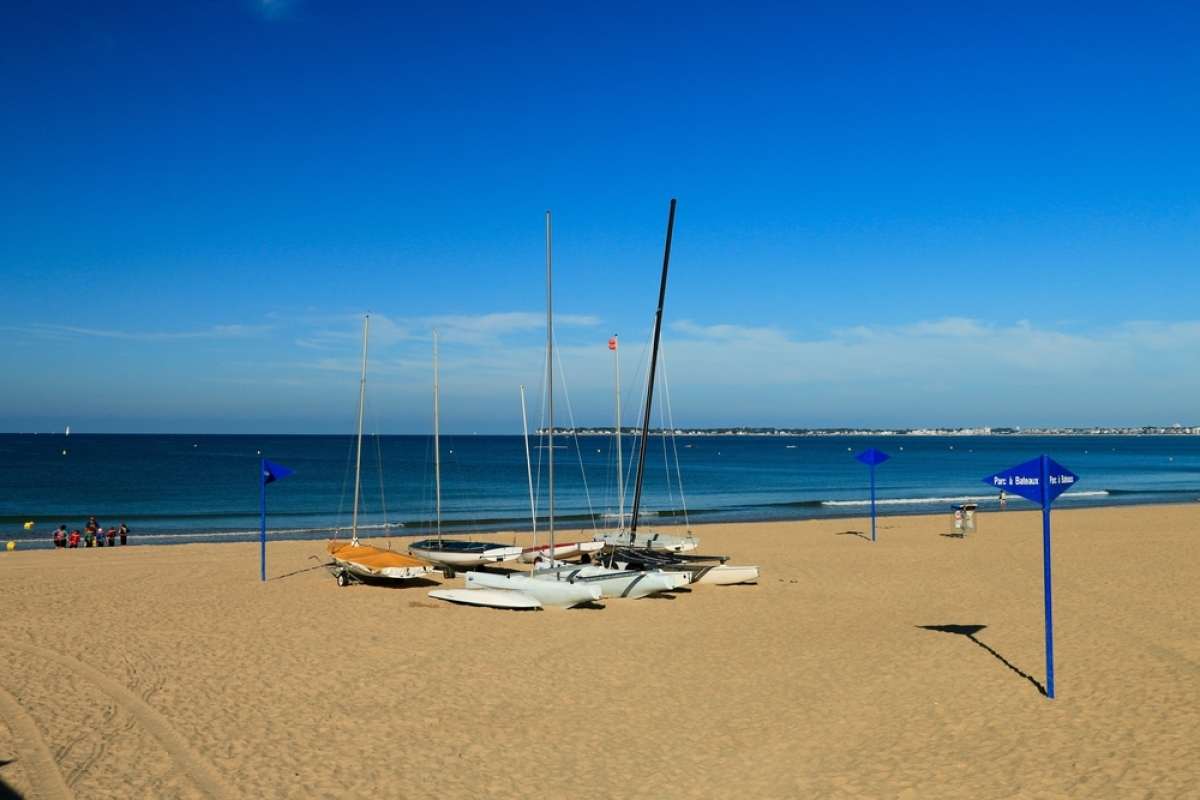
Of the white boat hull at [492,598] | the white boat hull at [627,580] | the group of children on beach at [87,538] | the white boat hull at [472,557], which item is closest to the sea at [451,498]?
the white boat hull at [472,557]

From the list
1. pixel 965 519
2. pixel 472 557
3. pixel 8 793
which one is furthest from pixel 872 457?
pixel 8 793

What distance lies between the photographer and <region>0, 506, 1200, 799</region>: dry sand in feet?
27.7

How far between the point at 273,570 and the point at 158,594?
433 centimetres

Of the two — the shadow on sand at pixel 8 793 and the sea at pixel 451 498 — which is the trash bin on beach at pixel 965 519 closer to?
the sea at pixel 451 498

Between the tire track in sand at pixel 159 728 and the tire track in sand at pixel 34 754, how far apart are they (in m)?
0.06

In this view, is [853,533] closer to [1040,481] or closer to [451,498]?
[1040,481]

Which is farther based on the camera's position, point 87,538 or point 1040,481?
point 87,538

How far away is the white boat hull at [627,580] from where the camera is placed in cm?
1828

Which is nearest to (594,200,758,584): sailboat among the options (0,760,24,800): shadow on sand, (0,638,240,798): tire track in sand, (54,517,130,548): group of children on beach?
(0,638,240,798): tire track in sand

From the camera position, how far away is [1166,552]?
24.0 meters

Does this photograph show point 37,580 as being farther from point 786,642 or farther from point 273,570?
point 786,642

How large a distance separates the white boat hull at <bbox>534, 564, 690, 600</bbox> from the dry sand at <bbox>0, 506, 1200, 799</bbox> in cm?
38

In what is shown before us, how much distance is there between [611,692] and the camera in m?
11.5

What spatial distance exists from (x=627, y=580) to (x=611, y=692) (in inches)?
269
